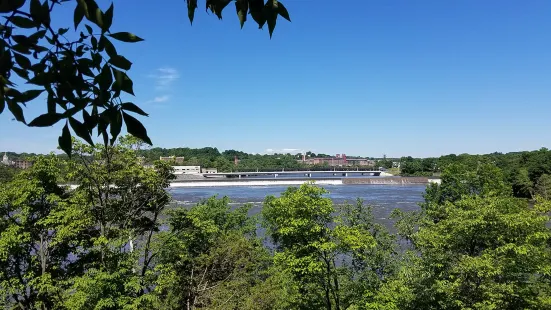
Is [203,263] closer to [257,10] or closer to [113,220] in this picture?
[113,220]

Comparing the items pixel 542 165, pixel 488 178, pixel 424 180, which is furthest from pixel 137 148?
pixel 424 180

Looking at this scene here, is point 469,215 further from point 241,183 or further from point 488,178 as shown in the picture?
point 241,183

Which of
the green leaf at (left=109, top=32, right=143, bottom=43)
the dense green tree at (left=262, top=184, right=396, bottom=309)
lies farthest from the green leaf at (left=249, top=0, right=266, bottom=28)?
the dense green tree at (left=262, top=184, right=396, bottom=309)

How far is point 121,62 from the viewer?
1.33 metres

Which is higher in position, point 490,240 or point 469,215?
point 469,215

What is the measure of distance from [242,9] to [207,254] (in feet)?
52.7

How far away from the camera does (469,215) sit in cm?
1170

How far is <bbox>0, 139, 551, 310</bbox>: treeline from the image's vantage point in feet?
35.6

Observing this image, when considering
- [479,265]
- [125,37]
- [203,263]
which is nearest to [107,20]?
[125,37]

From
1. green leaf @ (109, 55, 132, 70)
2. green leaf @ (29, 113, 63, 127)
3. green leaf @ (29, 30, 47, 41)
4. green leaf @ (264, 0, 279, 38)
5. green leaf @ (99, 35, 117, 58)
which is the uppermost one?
green leaf @ (264, 0, 279, 38)

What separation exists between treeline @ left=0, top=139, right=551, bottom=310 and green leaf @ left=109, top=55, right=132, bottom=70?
949 centimetres

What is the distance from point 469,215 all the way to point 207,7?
12.0m

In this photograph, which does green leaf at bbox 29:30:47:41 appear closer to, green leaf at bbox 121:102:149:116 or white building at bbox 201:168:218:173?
green leaf at bbox 121:102:149:116

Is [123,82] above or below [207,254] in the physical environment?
above
